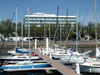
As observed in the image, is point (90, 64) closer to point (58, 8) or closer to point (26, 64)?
point (26, 64)

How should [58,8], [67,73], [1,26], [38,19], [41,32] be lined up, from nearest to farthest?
[67,73]
[58,8]
[1,26]
[41,32]
[38,19]

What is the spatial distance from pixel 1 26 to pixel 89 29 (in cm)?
4631

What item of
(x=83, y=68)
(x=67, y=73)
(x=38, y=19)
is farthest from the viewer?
(x=38, y=19)

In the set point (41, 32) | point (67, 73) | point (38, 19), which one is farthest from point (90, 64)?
point (38, 19)

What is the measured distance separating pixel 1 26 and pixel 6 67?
64.8m

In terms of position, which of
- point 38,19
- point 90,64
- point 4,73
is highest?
point 38,19

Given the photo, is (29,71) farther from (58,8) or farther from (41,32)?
(41,32)

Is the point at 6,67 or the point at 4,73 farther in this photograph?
the point at 4,73

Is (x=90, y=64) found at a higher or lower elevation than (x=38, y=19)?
lower

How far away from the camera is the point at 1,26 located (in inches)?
3159

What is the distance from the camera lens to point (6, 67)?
18984 mm

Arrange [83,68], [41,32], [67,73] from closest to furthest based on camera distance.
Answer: [67,73] → [83,68] → [41,32]

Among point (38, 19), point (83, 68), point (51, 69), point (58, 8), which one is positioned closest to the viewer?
point (83, 68)

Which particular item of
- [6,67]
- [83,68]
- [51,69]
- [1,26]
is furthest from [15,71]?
[1,26]
